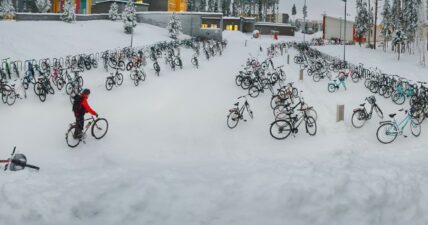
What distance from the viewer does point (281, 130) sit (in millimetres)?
11680

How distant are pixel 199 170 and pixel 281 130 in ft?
11.3

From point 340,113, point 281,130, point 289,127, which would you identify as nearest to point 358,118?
point 340,113

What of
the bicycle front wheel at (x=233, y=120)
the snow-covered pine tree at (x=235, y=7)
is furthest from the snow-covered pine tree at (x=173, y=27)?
the snow-covered pine tree at (x=235, y=7)

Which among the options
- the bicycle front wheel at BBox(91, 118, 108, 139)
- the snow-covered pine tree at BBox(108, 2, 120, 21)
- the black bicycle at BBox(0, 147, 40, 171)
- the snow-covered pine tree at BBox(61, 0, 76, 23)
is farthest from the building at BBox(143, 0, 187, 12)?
the black bicycle at BBox(0, 147, 40, 171)

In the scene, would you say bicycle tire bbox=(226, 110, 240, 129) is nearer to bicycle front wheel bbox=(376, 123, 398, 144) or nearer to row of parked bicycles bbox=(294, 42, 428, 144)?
row of parked bicycles bbox=(294, 42, 428, 144)

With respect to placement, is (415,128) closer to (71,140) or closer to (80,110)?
(80,110)

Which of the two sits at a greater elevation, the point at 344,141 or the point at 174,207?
the point at 344,141

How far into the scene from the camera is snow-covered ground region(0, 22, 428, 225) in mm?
7141

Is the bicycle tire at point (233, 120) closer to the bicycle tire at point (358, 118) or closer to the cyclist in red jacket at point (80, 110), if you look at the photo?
the bicycle tire at point (358, 118)

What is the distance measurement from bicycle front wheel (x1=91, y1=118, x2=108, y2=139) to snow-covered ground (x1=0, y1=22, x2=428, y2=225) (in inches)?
9.1

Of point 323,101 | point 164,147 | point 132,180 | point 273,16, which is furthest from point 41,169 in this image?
point 273,16

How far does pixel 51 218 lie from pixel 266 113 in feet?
30.8

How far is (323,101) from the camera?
16984 mm

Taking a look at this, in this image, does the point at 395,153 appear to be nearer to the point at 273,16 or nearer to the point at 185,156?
the point at 185,156
